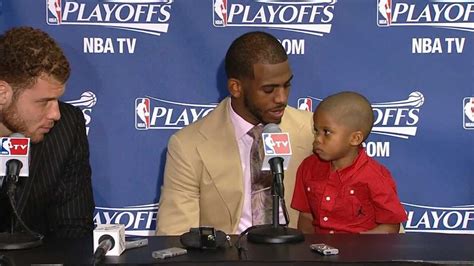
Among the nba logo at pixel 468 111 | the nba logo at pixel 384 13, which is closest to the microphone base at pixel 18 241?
the nba logo at pixel 384 13

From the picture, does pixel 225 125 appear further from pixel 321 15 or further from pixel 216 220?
pixel 321 15

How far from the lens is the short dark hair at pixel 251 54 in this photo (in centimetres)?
282

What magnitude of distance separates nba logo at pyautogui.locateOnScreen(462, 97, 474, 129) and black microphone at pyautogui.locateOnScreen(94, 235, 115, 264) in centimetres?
187

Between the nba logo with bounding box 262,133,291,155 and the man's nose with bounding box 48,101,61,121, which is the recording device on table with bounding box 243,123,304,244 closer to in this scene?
the nba logo with bounding box 262,133,291,155

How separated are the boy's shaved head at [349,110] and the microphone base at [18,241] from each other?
3.54 ft

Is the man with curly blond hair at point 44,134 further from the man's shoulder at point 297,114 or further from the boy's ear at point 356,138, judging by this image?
the boy's ear at point 356,138

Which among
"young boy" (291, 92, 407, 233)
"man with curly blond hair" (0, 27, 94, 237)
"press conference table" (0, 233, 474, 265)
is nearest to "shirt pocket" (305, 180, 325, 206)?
"young boy" (291, 92, 407, 233)

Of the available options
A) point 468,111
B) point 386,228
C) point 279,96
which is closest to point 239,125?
point 279,96

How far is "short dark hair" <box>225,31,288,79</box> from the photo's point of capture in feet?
9.26

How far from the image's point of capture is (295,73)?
11.1ft

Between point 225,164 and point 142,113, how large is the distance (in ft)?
2.28

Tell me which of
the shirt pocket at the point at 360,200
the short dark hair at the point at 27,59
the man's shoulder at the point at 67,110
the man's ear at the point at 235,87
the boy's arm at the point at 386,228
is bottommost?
the boy's arm at the point at 386,228

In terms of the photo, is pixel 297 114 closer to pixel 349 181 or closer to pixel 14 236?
pixel 349 181

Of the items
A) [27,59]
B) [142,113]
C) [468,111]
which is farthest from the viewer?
[142,113]
